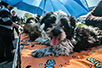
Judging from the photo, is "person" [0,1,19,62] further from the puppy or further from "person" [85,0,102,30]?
"person" [85,0,102,30]

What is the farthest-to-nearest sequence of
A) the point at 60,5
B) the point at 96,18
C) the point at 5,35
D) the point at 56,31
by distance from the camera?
1. the point at 96,18
2. the point at 5,35
3. the point at 60,5
4. the point at 56,31

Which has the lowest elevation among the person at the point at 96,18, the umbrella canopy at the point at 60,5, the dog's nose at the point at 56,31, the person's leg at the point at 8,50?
the person's leg at the point at 8,50

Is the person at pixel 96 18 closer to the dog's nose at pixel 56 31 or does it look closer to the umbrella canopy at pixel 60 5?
the umbrella canopy at pixel 60 5

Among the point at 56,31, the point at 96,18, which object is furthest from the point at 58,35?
the point at 96,18

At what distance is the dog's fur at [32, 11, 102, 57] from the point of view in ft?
4.34

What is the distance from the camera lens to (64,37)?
53.0 inches

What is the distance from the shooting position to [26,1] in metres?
1.87

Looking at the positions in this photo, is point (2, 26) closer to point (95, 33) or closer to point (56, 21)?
point (56, 21)

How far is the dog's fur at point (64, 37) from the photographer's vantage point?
1.32 metres

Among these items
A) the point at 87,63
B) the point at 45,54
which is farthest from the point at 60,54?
the point at 87,63

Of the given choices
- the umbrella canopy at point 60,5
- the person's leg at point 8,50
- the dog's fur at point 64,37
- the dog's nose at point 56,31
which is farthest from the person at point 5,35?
the dog's nose at point 56,31

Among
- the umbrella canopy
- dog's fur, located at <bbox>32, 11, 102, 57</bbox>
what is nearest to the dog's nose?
dog's fur, located at <bbox>32, 11, 102, 57</bbox>

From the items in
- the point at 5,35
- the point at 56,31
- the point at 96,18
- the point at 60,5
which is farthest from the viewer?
the point at 96,18

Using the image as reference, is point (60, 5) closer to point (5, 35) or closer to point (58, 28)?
point (58, 28)
